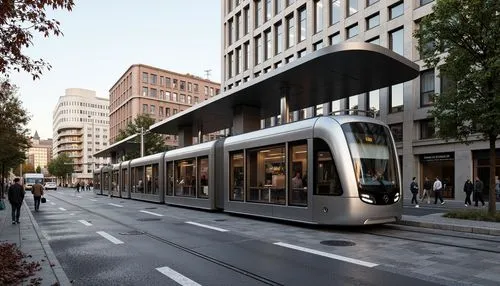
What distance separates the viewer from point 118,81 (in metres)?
106

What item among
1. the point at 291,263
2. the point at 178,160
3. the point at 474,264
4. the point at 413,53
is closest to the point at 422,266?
the point at 474,264

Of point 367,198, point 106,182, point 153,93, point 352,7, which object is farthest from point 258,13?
point 153,93

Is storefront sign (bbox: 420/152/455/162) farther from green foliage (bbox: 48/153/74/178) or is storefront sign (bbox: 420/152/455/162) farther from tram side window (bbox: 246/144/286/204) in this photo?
green foliage (bbox: 48/153/74/178)

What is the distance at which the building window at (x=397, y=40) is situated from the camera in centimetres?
3136

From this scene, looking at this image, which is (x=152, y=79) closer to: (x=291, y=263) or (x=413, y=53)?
(x=413, y=53)

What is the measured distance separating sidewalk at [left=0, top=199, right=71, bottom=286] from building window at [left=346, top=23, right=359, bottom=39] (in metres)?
28.0

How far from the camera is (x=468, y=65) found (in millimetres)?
14969

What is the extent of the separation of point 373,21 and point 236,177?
2225cm

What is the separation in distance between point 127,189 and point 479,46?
89.5 ft

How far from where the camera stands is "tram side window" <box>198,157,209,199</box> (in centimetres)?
1950

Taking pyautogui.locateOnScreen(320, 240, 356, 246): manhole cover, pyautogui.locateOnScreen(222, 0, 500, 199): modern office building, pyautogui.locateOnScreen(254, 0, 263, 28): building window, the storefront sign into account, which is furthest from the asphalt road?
pyautogui.locateOnScreen(254, 0, 263, 28): building window

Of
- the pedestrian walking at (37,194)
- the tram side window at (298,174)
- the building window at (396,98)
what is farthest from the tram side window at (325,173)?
the building window at (396,98)

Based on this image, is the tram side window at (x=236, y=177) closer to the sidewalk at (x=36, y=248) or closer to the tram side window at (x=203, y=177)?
the tram side window at (x=203, y=177)

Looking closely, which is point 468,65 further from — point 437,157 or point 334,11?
point 334,11
